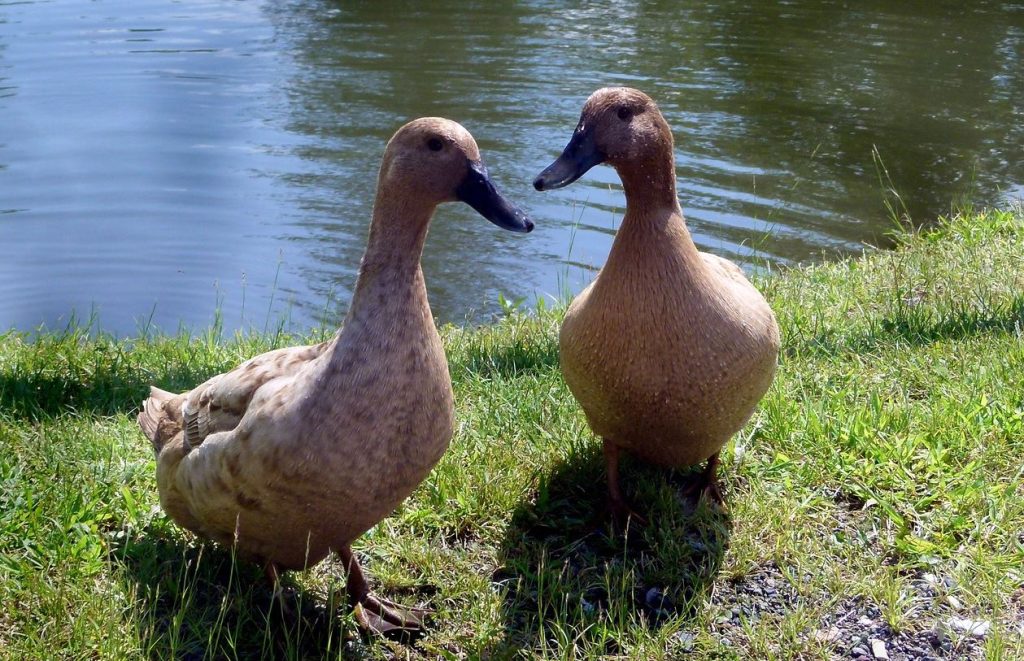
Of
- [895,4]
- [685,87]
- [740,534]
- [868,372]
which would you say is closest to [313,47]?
[685,87]

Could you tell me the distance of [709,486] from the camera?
3.90 metres

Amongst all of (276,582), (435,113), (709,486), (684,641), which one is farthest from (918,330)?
(435,113)

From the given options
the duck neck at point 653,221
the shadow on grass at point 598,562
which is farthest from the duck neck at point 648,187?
the shadow on grass at point 598,562

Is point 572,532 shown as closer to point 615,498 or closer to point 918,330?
point 615,498

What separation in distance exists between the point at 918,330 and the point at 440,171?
2.89m

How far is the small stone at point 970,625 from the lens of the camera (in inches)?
125

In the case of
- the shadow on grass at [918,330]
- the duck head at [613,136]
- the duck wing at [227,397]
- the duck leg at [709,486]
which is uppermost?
the duck head at [613,136]

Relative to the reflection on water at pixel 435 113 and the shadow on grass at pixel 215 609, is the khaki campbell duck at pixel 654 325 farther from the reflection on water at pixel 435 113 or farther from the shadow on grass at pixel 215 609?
the reflection on water at pixel 435 113

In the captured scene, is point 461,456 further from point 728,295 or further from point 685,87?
point 685,87

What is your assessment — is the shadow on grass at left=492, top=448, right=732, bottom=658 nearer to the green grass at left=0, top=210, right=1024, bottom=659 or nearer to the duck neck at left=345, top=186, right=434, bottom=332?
the green grass at left=0, top=210, right=1024, bottom=659

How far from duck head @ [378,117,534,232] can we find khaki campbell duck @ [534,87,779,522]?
0.49 m

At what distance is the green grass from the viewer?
3236mm

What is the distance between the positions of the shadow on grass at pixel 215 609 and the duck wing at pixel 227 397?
39cm

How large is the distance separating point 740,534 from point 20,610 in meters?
2.36
